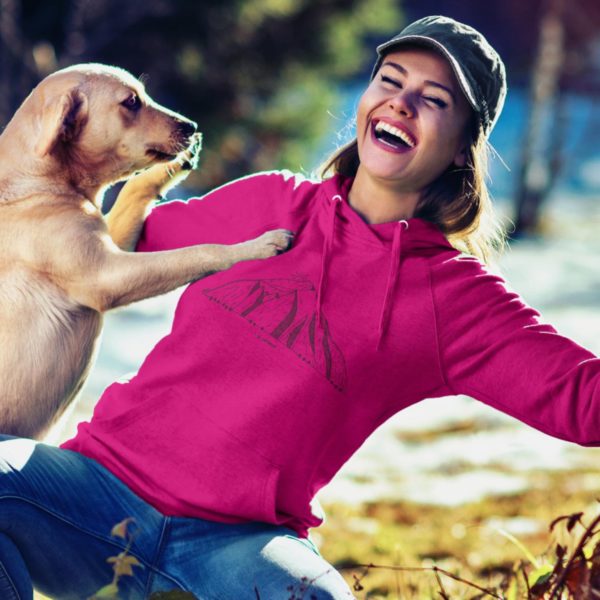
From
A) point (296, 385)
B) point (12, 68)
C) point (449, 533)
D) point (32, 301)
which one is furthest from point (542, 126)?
point (296, 385)

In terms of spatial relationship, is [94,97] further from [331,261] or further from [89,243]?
[331,261]

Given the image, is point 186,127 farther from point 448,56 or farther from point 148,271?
point 448,56

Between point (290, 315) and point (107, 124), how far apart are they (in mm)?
874

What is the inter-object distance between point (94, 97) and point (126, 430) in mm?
987

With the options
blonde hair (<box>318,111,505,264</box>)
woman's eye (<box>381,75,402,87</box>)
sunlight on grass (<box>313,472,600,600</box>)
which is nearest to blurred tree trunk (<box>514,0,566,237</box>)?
sunlight on grass (<box>313,472,600,600</box>)

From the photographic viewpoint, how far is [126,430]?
2.37 m

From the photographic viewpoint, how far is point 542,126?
48.4ft

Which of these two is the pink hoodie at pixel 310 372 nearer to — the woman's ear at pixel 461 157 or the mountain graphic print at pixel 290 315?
the mountain graphic print at pixel 290 315

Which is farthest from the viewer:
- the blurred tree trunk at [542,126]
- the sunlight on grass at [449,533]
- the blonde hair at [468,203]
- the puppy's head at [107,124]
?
the blurred tree trunk at [542,126]

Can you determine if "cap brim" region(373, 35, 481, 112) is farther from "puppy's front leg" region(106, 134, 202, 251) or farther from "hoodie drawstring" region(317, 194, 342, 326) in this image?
"puppy's front leg" region(106, 134, 202, 251)

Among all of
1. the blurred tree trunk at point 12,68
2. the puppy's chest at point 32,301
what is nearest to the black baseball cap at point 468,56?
the puppy's chest at point 32,301

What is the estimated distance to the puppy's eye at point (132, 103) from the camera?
284 centimetres

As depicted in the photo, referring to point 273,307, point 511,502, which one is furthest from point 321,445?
point 511,502

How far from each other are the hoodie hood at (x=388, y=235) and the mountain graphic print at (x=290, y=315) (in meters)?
A: 0.04
